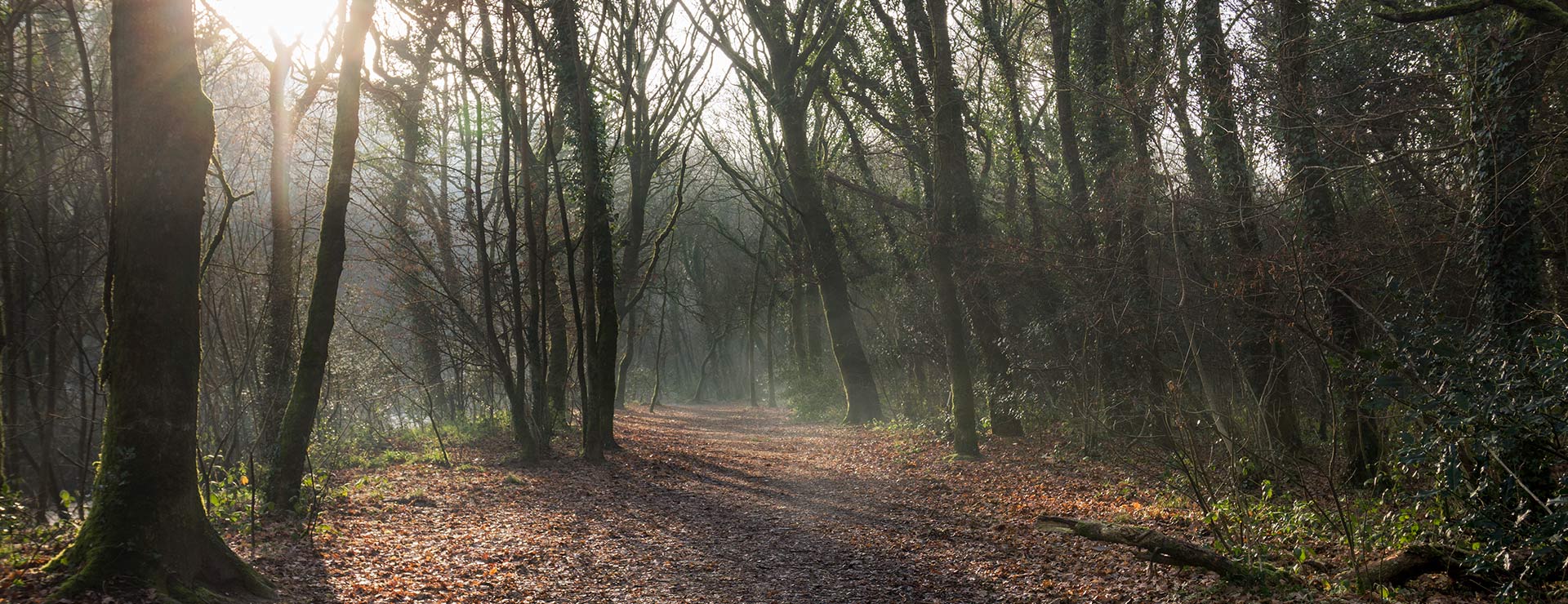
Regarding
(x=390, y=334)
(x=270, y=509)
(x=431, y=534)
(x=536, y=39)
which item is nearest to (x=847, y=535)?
(x=431, y=534)

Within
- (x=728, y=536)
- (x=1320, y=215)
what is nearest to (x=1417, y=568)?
(x=1320, y=215)

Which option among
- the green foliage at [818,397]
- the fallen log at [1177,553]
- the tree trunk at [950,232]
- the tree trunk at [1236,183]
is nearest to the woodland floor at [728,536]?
the fallen log at [1177,553]

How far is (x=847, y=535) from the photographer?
8703 mm

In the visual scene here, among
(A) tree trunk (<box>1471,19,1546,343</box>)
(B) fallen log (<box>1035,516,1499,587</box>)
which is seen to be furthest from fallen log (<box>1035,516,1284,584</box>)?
(A) tree trunk (<box>1471,19,1546,343</box>)

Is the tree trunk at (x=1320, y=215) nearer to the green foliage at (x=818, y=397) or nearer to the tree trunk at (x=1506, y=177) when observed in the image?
the tree trunk at (x=1506, y=177)

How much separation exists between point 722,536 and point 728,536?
6cm

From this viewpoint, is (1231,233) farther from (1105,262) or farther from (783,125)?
(783,125)

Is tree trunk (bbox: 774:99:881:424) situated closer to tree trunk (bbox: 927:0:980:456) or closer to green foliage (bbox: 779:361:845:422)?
green foliage (bbox: 779:361:845:422)

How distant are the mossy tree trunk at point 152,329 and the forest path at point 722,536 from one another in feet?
3.01

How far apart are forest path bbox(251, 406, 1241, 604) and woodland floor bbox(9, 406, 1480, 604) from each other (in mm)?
28

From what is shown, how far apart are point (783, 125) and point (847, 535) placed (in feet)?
41.4

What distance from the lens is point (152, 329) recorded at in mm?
5238

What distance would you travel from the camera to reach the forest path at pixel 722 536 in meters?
6.50

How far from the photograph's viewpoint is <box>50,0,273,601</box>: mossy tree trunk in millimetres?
5145
